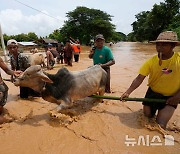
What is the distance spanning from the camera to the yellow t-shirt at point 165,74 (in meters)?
4.26

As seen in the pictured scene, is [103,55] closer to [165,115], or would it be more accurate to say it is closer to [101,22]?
[165,115]

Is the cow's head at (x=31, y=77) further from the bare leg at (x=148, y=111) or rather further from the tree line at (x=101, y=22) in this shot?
the tree line at (x=101, y=22)

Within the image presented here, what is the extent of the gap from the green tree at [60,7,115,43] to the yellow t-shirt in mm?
43549

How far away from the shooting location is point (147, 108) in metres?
4.80

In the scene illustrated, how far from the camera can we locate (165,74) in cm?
433

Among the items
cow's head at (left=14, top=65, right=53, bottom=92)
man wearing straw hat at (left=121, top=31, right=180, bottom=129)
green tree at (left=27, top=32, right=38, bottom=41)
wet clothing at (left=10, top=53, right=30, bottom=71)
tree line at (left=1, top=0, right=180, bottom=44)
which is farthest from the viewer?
green tree at (left=27, top=32, right=38, bottom=41)

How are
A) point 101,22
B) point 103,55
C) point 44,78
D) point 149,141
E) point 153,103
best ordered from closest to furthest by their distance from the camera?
point 149,141 < point 153,103 < point 44,78 < point 103,55 < point 101,22

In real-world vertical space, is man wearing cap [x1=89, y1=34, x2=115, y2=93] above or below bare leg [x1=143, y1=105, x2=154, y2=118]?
above

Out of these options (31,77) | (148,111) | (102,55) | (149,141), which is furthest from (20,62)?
(149,141)

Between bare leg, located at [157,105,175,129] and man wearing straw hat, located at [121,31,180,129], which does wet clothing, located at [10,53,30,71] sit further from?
bare leg, located at [157,105,175,129]

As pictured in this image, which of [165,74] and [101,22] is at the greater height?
[101,22]

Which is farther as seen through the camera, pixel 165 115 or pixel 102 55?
pixel 102 55

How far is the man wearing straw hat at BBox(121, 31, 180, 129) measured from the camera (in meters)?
4.13

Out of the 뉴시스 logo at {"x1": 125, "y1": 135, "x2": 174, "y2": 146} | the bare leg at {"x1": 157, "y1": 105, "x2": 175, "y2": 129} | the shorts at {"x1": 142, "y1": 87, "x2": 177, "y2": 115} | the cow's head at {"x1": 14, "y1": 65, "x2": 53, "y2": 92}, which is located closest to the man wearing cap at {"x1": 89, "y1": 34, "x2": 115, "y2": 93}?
the shorts at {"x1": 142, "y1": 87, "x2": 177, "y2": 115}
